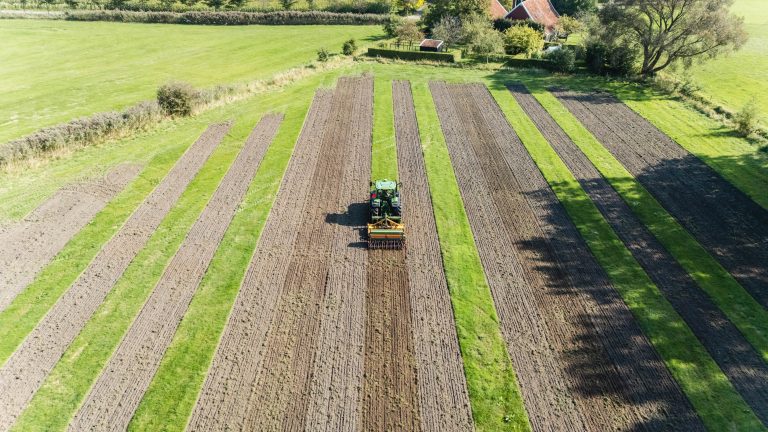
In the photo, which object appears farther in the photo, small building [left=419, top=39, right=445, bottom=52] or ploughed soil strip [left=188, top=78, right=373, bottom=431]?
small building [left=419, top=39, right=445, bottom=52]

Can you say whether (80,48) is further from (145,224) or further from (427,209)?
(427,209)

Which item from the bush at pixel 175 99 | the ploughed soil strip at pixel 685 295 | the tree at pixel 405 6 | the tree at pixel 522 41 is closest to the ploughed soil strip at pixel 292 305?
the bush at pixel 175 99

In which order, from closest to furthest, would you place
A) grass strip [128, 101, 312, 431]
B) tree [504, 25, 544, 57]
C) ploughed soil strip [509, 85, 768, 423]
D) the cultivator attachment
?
grass strip [128, 101, 312, 431] < ploughed soil strip [509, 85, 768, 423] < the cultivator attachment < tree [504, 25, 544, 57]

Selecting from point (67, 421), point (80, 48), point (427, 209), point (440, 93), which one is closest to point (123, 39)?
point (80, 48)

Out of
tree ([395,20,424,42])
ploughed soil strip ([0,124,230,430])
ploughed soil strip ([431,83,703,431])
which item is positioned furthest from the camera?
tree ([395,20,424,42])

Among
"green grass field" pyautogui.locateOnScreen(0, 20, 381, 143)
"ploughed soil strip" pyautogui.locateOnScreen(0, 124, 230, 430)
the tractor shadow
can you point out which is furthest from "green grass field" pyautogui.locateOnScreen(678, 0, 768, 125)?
"ploughed soil strip" pyautogui.locateOnScreen(0, 124, 230, 430)

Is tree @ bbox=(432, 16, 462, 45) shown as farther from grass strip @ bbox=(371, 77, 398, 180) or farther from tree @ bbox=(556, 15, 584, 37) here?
grass strip @ bbox=(371, 77, 398, 180)

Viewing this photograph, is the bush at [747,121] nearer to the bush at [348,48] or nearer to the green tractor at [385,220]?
the green tractor at [385,220]
